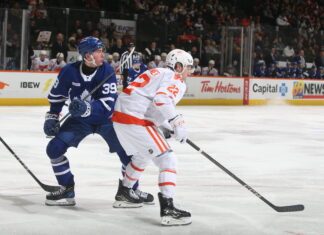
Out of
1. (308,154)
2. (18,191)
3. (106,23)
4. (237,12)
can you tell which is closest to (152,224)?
(18,191)

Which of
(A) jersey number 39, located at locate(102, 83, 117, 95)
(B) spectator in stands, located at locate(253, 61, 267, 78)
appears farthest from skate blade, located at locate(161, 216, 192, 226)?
(B) spectator in stands, located at locate(253, 61, 267, 78)

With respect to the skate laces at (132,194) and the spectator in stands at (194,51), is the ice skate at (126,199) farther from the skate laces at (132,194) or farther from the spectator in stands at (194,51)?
the spectator in stands at (194,51)

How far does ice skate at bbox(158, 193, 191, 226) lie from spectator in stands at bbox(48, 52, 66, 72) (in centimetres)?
983

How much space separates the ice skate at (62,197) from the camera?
4.74 meters

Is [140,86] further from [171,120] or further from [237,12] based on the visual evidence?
[237,12]

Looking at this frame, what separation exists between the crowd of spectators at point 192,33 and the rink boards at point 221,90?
21 centimetres

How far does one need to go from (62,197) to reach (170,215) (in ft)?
2.85

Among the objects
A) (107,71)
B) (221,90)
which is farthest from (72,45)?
(107,71)

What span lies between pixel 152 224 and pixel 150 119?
0.63m

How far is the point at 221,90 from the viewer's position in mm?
16328

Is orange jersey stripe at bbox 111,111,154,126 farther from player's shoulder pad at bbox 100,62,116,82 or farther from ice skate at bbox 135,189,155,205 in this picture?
ice skate at bbox 135,189,155,205

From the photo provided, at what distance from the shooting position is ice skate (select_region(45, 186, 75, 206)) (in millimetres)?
4738

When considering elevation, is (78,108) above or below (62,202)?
above

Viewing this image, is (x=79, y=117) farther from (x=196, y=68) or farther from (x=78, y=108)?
(x=196, y=68)
